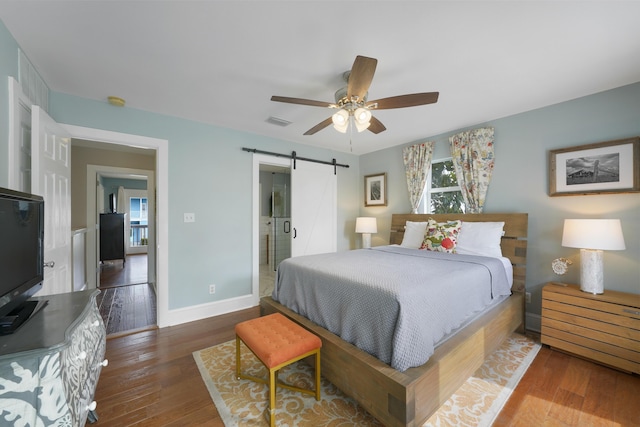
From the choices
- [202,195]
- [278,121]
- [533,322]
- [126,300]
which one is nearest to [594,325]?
[533,322]

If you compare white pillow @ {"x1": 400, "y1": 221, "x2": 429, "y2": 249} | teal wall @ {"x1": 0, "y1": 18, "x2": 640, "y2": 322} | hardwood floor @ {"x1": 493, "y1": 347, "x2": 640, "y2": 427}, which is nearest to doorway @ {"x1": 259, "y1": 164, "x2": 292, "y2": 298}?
teal wall @ {"x1": 0, "y1": 18, "x2": 640, "y2": 322}

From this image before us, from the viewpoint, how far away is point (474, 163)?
10.5 feet

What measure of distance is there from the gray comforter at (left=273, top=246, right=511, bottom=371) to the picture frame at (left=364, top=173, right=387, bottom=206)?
199 centimetres

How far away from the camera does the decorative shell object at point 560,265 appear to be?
2.41 metres

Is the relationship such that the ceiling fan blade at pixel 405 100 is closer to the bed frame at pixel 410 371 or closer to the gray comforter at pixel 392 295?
the gray comforter at pixel 392 295

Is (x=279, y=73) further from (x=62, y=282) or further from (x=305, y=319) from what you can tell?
(x=62, y=282)

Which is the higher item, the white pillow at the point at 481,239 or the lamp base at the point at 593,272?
the white pillow at the point at 481,239

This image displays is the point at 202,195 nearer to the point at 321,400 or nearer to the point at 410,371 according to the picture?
the point at 321,400

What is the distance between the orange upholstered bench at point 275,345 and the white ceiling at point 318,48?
200 centimetres

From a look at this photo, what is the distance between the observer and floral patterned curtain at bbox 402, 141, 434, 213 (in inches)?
148

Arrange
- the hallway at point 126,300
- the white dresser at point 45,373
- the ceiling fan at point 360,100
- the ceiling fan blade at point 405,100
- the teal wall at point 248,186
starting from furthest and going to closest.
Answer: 1. the hallway at point 126,300
2. the teal wall at point 248,186
3. the ceiling fan blade at point 405,100
4. the ceiling fan at point 360,100
5. the white dresser at point 45,373

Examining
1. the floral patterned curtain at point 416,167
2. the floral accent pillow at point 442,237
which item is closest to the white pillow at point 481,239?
the floral accent pillow at point 442,237

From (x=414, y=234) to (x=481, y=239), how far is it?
817 mm

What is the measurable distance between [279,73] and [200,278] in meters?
2.52
